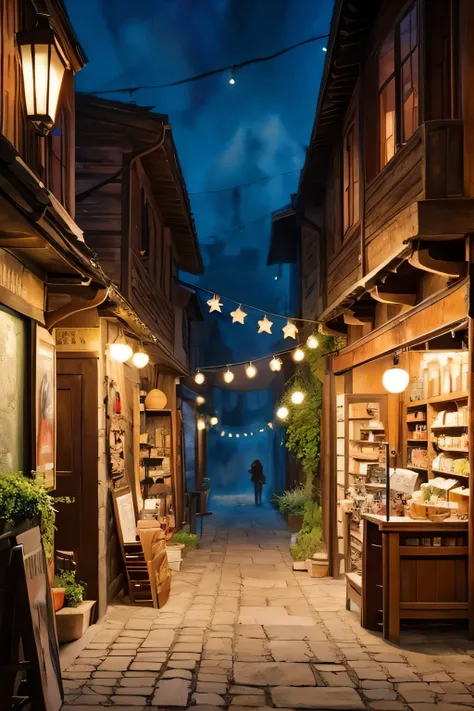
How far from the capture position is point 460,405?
38.3ft

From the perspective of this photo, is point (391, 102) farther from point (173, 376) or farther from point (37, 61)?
point (173, 376)

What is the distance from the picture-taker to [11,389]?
7.08 metres

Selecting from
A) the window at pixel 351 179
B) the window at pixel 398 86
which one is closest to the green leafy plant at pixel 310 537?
the window at pixel 351 179

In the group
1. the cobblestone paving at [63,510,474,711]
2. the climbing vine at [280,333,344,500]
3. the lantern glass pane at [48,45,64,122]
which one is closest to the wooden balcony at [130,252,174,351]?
the climbing vine at [280,333,344,500]

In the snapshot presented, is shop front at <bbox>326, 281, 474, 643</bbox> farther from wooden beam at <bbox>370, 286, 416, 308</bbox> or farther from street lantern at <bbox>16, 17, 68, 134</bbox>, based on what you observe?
street lantern at <bbox>16, 17, 68, 134</bbox>

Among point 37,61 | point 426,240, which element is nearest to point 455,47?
point 426,240

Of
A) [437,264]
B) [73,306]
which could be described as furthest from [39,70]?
[437,264]

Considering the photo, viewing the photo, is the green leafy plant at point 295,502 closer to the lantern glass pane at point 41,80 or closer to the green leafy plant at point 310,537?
the green leafy plant at point 310,537

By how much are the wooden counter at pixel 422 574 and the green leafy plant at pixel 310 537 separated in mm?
5749

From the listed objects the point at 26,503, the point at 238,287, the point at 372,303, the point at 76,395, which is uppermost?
the point at 238,287

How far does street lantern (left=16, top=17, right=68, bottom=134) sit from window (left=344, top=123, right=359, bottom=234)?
7276 millimetres

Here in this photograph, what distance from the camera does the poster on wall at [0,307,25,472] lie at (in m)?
6.80

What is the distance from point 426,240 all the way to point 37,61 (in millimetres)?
4296

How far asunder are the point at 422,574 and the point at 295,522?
40.5 ft
